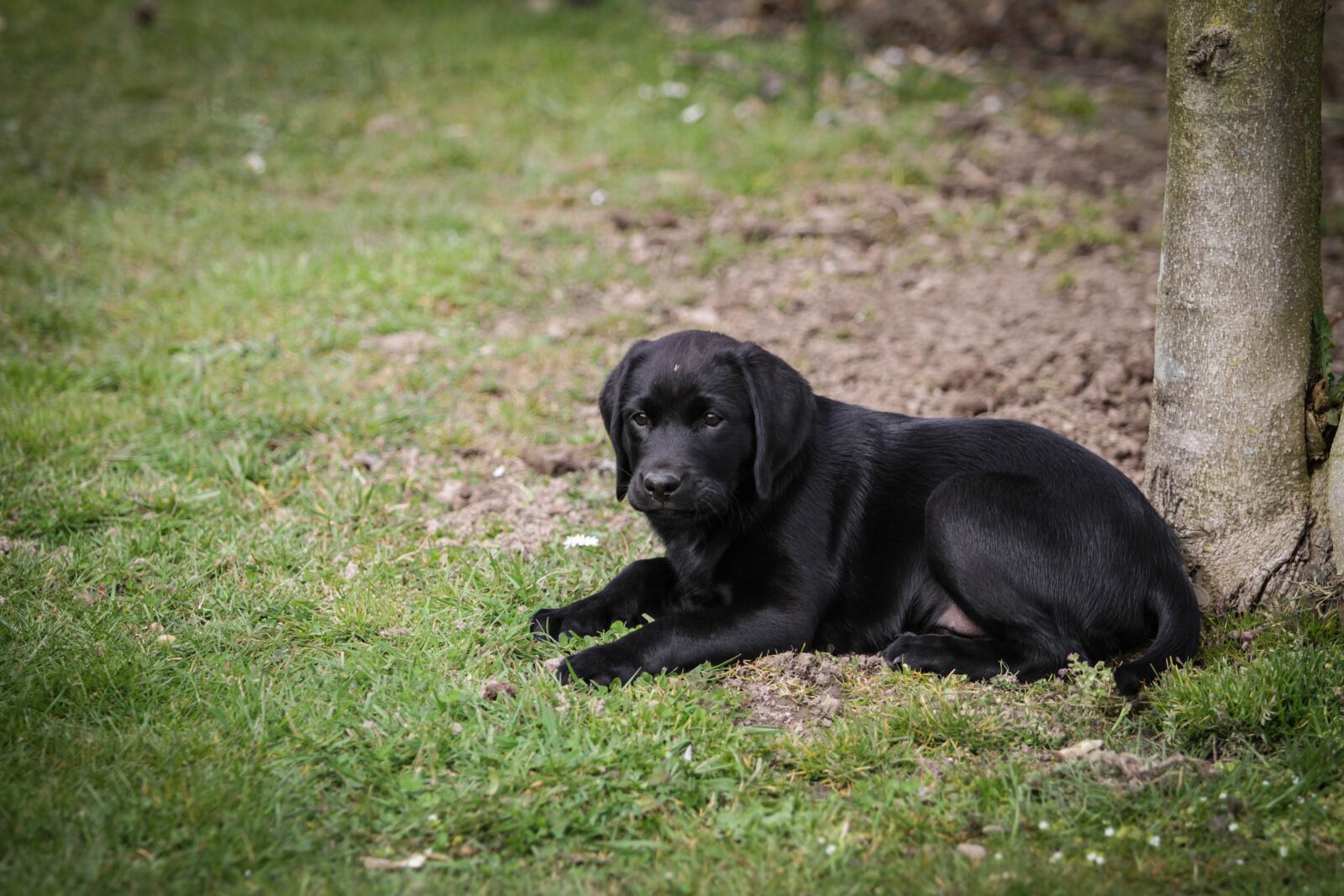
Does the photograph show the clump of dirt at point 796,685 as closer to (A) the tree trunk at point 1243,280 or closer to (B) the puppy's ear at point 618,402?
(B) the puppy's ear at point 618,402

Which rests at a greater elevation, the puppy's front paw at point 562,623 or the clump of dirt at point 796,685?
the puppy's front paw at point 562,623

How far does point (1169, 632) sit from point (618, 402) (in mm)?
1838

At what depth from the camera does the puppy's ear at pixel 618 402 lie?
3957mm

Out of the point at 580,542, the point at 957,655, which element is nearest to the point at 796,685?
the point at 957,655

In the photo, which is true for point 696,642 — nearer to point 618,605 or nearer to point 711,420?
point 618,605

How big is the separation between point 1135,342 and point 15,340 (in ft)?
18.6

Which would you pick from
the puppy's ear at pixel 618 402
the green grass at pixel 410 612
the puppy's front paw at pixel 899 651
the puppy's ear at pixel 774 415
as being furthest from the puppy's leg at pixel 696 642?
the puppy's ear at pixel 618 402

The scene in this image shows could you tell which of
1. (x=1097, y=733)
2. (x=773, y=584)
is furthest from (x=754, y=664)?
(x=1097, y=733)

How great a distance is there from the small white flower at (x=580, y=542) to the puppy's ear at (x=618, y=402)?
1.46 ft

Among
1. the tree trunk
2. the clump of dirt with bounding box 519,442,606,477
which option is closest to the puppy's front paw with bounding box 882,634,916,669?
the tree trunk

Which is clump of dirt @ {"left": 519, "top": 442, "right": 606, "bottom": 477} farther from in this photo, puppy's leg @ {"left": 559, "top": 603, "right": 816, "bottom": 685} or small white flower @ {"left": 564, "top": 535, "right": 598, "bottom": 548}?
puppy's leg @ {"left": 559, "top": 603, "right": 816, "bottom": 685}

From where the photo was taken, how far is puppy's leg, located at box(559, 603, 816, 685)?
11.7 feet

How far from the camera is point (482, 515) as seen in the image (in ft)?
15.6

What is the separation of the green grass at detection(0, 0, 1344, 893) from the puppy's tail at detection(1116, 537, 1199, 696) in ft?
0.26
